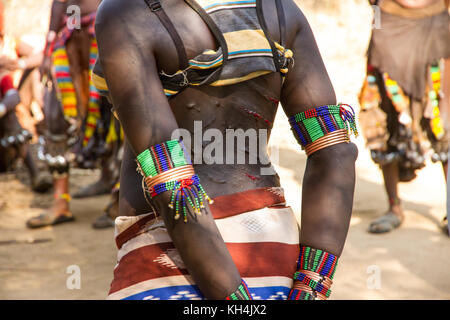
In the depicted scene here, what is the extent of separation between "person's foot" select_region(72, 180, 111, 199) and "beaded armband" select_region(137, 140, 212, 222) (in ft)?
17.3

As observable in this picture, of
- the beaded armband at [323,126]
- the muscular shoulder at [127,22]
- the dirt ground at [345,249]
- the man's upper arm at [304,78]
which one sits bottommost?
the dirt ground at [345,249]

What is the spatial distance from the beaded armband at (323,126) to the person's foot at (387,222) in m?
3.38

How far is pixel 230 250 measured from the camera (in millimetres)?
1520

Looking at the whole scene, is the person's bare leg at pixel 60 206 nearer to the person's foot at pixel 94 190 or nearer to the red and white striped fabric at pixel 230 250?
the person's foot at pixel 94 190

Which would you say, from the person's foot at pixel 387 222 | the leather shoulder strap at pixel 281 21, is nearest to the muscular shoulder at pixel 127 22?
the leather shoulder strap at pixel 281 21

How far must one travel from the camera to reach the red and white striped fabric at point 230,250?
4.86ft

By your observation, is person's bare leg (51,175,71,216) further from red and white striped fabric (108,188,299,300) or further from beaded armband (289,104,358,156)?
beaded armband (289,104,358,156)

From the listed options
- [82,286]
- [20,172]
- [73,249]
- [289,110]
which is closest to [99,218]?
[73,249]

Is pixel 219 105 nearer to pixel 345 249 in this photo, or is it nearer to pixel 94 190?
pixel 345 249

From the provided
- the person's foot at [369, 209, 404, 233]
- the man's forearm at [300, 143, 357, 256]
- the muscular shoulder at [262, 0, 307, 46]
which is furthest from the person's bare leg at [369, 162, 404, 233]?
the muscular shoulder at [262, 0, 307, 46]

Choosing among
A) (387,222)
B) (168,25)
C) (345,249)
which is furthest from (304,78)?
(387,222)

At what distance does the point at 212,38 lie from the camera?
5.00ft

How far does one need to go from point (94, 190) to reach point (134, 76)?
5294 mm

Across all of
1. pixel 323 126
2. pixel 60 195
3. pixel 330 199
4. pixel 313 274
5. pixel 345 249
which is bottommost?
pixel 345 249
